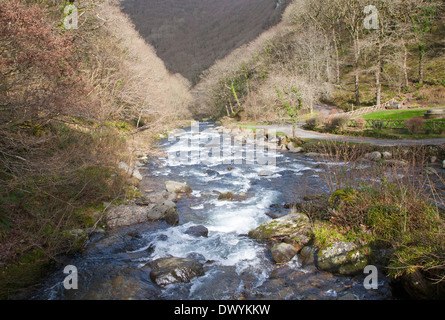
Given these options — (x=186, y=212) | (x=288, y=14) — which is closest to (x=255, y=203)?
(x=186, y=212)

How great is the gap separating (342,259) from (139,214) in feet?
23.7

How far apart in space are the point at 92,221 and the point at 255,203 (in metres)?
6.48

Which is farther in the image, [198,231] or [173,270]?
[198,231]

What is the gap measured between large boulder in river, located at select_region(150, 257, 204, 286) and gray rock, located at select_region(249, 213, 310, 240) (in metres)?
2.35

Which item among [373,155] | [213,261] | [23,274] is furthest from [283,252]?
[373,155]

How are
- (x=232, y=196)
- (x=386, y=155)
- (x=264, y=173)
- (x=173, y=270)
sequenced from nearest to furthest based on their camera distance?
(x=173, y=270), (x=232, y=196), (x=264, y=173), (x=386, y=155)

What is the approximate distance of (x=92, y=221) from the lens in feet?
29.7

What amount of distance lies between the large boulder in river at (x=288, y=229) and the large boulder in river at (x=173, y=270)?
239 cm

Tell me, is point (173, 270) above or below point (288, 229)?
below

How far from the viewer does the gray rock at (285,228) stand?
8.07m

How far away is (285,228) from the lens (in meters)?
8.16

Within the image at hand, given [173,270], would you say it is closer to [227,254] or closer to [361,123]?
[227,254]

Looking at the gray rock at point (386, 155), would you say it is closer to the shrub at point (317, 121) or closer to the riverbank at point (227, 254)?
the riverbank at point (227, 254)

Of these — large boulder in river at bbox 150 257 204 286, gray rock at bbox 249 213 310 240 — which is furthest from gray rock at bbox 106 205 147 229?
gray rock at bbox 249 213 310 240
